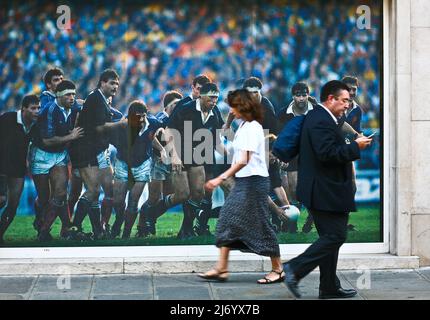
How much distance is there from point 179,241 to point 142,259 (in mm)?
453

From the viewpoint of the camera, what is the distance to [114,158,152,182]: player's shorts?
30.5 ft

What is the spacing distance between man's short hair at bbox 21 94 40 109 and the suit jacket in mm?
2992

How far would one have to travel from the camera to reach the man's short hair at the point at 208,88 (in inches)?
369

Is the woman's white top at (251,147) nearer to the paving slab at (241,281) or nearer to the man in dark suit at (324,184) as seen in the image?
the man in dark suit at (324,184)

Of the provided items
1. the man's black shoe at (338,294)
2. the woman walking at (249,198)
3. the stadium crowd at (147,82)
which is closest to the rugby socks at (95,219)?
the stadium crowd at (147,82)

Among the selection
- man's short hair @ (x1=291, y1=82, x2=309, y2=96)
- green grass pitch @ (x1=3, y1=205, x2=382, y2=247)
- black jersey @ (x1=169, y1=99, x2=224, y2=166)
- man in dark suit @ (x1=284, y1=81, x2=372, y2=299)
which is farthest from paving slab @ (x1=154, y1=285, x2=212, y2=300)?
man's short hair @ (x1=291, y1=82, x2=309, y2=96)

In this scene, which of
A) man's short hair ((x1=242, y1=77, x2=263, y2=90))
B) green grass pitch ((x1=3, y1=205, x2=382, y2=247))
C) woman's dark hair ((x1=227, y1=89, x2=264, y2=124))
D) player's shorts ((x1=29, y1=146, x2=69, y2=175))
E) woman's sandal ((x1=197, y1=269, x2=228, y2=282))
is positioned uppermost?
man's short hair ((x1=242, y1=77, x2=263, y2=90))

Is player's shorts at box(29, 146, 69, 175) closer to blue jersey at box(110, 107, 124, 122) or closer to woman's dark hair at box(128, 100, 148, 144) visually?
blue jersey at box(110, 107, 124, 122)

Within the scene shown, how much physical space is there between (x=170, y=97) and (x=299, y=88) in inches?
52.2

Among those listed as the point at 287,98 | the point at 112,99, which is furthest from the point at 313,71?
the point at 112,99

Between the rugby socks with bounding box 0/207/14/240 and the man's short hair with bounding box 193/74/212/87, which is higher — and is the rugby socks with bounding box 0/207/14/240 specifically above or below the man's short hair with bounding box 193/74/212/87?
below

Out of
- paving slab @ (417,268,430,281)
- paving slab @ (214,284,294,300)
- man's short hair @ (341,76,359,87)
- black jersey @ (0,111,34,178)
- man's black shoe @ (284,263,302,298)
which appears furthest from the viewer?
man's short hair @ (341,76,359,87)

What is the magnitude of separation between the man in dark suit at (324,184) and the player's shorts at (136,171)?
2.13 metres

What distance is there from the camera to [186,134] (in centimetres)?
935
